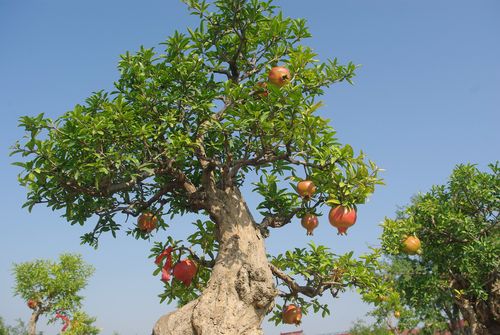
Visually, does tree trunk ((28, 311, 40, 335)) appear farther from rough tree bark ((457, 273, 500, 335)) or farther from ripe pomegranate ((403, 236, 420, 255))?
rough tree bark ((457, 273, 500, 335))

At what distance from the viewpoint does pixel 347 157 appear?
4.79m

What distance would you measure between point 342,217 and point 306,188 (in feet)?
1.84

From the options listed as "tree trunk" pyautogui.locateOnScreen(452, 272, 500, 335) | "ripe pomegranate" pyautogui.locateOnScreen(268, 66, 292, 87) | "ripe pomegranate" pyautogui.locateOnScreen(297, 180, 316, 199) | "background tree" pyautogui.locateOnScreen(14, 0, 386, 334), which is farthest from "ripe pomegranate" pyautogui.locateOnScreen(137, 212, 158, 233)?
"tree trunk" pyautogui.locateOnScreen(452, 272, 500, 335)

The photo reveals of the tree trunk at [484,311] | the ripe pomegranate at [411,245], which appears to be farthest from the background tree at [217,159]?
the tree trunk at [484,311]

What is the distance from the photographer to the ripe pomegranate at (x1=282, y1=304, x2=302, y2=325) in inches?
227

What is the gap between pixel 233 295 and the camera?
15.8 feet

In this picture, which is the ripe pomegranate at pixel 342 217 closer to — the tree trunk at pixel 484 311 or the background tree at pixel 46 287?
the tree trunk at pixel 484 311

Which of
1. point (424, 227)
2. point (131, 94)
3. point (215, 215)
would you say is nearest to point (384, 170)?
point (215, 215)

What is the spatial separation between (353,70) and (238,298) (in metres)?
3.25

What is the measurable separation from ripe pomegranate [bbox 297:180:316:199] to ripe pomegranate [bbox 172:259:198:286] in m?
1.74

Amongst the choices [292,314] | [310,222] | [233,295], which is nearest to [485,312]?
[292,314]

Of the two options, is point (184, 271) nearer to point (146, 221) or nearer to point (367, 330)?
point (146, 221)

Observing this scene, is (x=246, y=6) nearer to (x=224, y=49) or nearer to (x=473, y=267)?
(x=224, y=49)

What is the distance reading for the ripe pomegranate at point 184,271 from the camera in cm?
554
